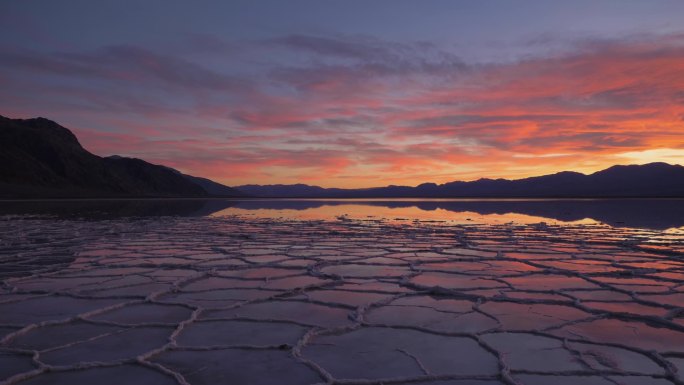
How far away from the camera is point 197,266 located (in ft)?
17.9

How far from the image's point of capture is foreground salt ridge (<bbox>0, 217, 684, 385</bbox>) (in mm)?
2367

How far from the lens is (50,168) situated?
177ft

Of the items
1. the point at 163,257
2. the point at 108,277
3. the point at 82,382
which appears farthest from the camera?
the point at 163,257

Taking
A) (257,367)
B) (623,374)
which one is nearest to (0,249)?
(257,367)

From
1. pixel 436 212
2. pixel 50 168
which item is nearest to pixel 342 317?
pixel 436 212

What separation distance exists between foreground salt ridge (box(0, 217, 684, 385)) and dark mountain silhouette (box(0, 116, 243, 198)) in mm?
42054

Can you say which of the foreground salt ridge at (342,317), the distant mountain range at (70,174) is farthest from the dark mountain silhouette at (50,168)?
the foreground salt ridge at (342,317)

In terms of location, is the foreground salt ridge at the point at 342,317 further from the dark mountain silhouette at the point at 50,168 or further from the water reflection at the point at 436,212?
the dark mountain silhouette at the point at 50,168

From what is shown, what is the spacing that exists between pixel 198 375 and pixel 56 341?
1000 mm

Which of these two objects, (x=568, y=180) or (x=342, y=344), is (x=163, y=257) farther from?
(x=568, y=180)

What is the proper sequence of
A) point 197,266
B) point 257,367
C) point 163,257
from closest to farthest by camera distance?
point 257,367
point 197,266
point 163,257

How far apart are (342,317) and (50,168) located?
5841 cm

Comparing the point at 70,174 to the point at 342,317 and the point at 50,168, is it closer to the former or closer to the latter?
the point at 50,168

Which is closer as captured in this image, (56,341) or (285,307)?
(56,341)
